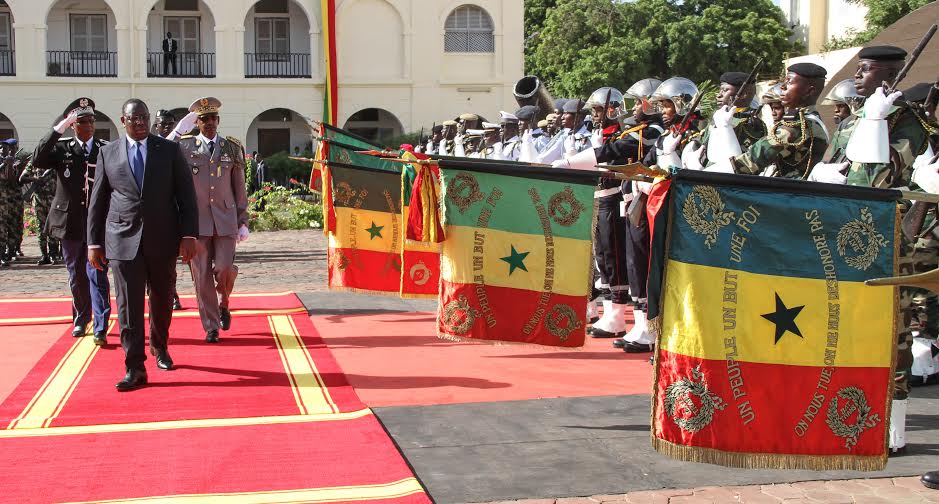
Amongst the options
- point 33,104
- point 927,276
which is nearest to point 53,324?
point 927,276

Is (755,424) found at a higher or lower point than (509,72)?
lower

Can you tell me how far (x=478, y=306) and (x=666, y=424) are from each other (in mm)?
2543

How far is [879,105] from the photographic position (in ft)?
18.9

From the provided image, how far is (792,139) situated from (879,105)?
100 centimetres

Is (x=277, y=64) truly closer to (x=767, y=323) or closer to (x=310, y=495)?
(x=310, y=495)

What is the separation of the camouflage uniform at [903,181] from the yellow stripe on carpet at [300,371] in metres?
3.27

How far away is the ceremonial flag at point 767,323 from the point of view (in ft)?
16.1

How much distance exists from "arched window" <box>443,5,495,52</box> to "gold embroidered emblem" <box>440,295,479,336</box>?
109ft

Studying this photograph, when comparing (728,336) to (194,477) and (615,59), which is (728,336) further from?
(615,59)

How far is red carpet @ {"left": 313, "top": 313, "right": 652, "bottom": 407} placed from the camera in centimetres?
739

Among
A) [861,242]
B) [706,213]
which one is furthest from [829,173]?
[706,213]

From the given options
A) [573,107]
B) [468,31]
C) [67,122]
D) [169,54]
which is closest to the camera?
[67,122]

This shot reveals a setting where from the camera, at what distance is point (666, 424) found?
4938 millimetres

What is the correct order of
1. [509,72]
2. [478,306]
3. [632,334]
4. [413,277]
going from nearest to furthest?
[478,306]
[632,334]
[413,277]
[509,72]
